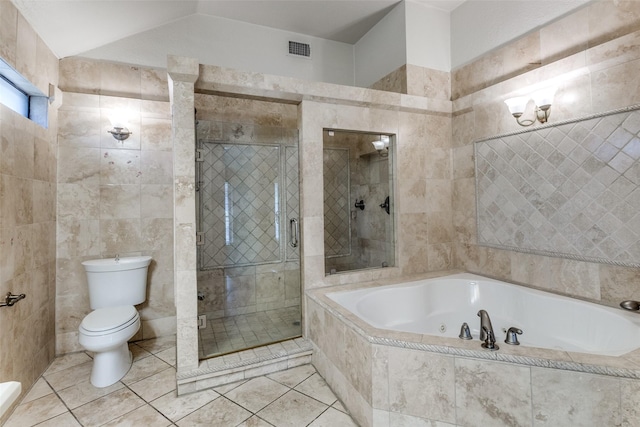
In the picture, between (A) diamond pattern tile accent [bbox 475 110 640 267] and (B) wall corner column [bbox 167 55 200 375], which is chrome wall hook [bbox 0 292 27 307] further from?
(A) diamond pattern tile accent [bbox 475 110 640 267]

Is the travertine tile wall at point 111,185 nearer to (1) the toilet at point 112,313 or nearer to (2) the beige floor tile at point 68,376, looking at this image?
(1) the toilet at point 112,313

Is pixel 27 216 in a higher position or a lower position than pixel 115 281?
higher

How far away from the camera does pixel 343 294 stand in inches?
90.7

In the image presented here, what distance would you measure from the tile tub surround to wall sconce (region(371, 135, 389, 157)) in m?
1.71

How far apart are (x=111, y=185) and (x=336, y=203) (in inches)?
79.3

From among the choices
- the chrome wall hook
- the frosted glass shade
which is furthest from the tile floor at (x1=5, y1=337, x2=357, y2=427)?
the frosted glass shade

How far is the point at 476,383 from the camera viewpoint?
4.49 feet

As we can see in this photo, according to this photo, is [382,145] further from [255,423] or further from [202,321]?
[255,423]

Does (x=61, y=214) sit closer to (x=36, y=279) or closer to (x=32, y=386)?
(x=36, y=279)

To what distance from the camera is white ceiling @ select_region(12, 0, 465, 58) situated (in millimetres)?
2070

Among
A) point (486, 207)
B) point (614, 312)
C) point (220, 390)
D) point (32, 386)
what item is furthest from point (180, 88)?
point (614, 312)

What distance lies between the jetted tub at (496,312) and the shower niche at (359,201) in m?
0.43

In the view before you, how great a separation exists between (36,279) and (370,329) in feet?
7.81

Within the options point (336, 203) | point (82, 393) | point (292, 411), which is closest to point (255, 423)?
point (292, 411)
